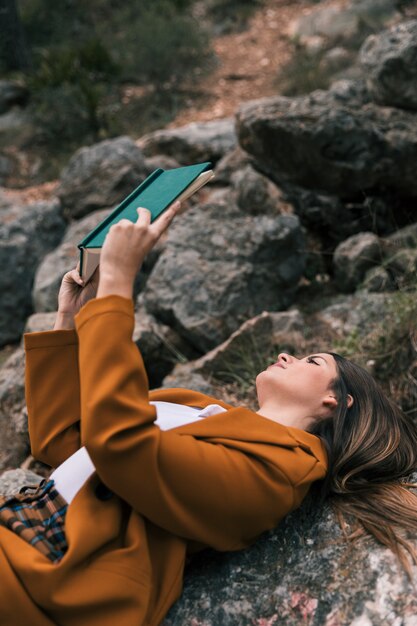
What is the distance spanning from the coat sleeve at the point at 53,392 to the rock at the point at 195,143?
4840mm

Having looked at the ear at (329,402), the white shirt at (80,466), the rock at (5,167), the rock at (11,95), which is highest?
the white shirt at (80,466)

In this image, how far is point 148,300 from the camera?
4637mm

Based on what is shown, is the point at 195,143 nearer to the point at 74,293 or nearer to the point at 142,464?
the point at 74,293

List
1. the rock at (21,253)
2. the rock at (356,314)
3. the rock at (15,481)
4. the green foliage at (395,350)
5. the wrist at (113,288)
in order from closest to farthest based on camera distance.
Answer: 1. the wrist at (113,288)
2. the rock at (15,481)
3. the green foliage at (395,350)
4. the rock at (356,314)
5. the rock at (21,253)

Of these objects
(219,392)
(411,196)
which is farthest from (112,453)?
(411,196)

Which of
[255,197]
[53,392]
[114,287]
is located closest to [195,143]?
[255,197]

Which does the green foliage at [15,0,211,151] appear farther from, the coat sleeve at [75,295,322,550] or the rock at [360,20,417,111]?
the coat sleeve at [75,295,322,550]

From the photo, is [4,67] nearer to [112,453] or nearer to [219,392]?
[219,392]

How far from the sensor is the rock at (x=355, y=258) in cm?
459

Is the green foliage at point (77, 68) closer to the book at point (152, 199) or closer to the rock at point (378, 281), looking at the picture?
the rock at point (378, 281)

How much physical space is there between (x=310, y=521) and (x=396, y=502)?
0.27 metres

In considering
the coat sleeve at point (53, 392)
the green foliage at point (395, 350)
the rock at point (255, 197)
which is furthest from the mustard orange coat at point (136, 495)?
the rock at point (255, 197)

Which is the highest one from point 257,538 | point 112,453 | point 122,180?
point 112,453

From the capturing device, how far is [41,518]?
6.66ft
